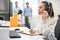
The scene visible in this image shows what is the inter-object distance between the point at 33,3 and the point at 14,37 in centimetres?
577

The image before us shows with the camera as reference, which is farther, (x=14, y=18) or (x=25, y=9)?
(x=25, y=9)

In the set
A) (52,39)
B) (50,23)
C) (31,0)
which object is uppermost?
(31,0)

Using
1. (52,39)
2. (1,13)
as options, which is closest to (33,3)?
(52,39)

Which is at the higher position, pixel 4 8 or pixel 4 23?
pixel 4 8

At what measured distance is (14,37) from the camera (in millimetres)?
1646

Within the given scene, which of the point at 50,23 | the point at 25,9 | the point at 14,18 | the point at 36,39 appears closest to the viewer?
the point at 36,39

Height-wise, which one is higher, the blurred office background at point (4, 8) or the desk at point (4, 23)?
the blurred office background at point (4, 8)

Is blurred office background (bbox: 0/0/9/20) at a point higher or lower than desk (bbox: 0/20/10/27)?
higher

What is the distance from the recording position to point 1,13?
1230 millimetres

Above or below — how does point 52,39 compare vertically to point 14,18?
below

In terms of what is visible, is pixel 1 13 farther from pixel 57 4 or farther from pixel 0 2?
pixel 57 4

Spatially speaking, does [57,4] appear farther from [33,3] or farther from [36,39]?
[36,39]

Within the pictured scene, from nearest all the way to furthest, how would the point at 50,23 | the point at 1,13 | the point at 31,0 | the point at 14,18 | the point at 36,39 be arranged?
1. the point at 1,13
2. the point at 36,39
3. the point at 50,23
4. the point at 14,18
5. the point at 31,0

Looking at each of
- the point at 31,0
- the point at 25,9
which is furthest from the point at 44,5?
the point at 31,0
